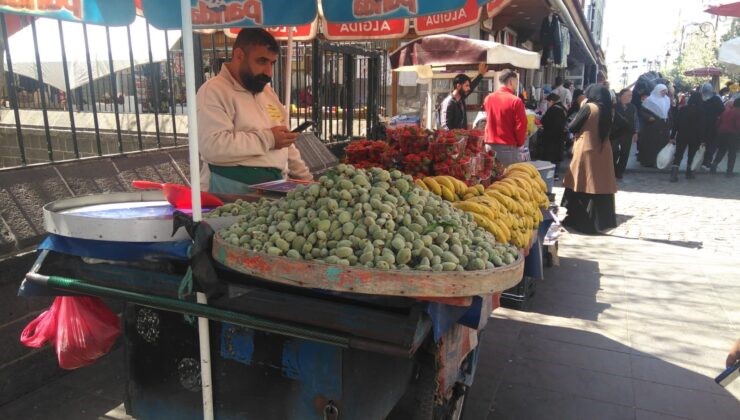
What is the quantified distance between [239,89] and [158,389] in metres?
1.71

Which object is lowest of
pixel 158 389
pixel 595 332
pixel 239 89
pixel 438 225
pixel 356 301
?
pixel 595 332

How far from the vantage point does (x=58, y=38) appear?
3.82 meters

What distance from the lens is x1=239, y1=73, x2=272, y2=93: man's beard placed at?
305 centimetres

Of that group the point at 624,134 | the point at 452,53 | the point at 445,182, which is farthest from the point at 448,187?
the point at 624,134

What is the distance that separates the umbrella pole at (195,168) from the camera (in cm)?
187

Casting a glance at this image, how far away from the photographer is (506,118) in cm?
705

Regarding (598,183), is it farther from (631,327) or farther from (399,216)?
(399,216)

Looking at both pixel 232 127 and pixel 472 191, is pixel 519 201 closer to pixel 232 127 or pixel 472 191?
pixel 472 191

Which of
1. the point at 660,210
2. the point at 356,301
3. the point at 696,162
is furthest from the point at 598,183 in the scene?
the point at 696,162

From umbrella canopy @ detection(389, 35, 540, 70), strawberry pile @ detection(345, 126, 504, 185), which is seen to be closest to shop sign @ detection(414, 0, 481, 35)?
strawberry pile @ detection(345, 126, 504, 185)

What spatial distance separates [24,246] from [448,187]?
259 centimetres

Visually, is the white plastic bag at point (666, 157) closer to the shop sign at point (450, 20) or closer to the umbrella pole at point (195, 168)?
the shop sign at point (450, 20)

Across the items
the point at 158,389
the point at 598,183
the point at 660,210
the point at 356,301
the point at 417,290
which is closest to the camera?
the point at 417,290

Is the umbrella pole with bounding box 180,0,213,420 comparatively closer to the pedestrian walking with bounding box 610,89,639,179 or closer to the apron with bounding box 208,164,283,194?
the apron with bounding box 208,164,283,194
